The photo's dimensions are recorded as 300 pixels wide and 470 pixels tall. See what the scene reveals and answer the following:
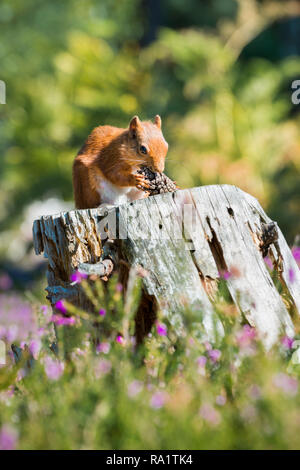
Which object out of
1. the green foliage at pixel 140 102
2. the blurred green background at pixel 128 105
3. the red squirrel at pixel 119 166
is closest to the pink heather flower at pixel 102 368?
the red squirrel at pixel 119 166

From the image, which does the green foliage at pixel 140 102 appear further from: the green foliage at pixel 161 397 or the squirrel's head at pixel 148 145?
the green foliage at pixel 161 397

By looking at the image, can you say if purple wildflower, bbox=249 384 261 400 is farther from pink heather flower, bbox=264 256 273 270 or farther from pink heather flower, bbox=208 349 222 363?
pink heather flower, bbox=264 256 273 270

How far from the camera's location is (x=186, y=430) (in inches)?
75.4

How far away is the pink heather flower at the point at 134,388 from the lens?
2.14 metres

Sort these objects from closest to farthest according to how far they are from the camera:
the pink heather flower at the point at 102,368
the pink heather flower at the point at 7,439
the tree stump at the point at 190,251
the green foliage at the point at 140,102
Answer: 1. the pink heather flower at the point at 7,439
2. the pink heather flower at the point at 102,368
3. the tree stump at the point at 190,251
4. the green foliage at the point at 140,102

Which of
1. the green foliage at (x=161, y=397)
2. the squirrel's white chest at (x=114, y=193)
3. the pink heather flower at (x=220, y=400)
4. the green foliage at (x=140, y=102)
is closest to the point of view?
the green foliage at (x=161, y=397)

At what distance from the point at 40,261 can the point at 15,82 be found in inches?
187

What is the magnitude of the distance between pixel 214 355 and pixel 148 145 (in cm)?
204

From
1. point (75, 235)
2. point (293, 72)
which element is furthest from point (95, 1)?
point (75, 235)

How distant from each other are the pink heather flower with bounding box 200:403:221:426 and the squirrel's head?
237 centimetres

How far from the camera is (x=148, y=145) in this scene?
13.9ft

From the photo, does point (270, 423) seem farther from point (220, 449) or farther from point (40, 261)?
point (40, 261)

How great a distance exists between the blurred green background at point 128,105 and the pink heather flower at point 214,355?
10.8m

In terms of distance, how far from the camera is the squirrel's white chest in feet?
14.1
